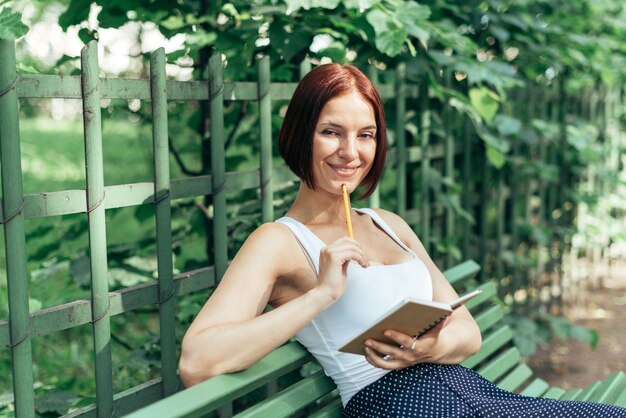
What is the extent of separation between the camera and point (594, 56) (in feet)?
18.2

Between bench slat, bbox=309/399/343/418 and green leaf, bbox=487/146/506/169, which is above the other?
green leaf, bbox=487/146/506/169

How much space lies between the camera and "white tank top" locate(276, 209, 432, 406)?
212cm

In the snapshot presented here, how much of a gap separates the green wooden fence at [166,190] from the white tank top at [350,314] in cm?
42

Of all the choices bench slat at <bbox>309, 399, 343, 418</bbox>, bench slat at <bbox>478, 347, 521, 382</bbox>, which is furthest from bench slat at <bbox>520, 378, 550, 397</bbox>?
bench slat at <bbox>309, 399, 343, 418</bbox>

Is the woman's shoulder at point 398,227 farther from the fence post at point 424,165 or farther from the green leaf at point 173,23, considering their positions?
the fence post at point 424,165

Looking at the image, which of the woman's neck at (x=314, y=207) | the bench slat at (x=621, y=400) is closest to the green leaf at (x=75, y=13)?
the woman's neck at (x=314, y=207)

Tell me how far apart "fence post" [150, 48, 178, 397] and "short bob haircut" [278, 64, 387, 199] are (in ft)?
1.08

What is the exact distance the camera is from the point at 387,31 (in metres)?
2.96

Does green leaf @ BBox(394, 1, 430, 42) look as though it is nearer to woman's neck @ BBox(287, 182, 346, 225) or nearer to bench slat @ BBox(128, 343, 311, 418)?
woman's neck @ BBox(287, 182, 346, 225)

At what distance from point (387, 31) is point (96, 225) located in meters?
1.34

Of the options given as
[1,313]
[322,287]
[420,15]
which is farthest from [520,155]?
[322,287]

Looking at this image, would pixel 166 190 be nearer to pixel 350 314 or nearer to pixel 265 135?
pixel 265 135

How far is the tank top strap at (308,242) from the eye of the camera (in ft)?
6.93

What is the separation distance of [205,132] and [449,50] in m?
1.32
